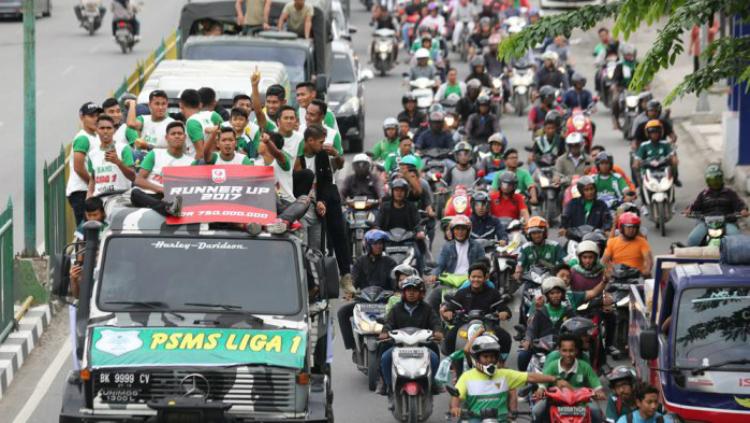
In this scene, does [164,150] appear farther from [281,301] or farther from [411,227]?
[411,227]

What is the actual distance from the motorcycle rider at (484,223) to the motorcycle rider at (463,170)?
326cm

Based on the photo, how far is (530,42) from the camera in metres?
17.2

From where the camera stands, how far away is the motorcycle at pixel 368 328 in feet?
59.6

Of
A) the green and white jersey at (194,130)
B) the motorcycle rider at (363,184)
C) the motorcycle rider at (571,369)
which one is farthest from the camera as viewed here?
the motorcycle rider at (363,184)

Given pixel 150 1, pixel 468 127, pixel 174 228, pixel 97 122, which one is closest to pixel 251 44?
pixel 468 127

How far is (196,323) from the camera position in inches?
547

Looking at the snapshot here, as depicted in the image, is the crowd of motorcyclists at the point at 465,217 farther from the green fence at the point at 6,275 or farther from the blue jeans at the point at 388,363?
the green fence at the point at 6,275

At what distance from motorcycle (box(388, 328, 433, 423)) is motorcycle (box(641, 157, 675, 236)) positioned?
378 inches

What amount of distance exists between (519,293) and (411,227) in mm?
2045

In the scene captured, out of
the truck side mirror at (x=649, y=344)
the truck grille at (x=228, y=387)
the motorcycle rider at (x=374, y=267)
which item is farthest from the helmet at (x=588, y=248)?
the truck grille at (x=228, y=387)

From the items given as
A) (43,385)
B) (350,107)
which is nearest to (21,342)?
(43,385)

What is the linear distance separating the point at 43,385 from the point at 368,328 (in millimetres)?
3187

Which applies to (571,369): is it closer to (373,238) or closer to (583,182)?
(373,238)

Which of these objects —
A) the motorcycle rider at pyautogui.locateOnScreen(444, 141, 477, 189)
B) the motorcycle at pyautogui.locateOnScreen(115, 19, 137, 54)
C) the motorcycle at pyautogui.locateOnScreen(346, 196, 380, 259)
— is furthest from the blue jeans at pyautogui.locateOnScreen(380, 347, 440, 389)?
the motorcycle at pyautogui.locateOnScreen(115, 19, 137, 54)
